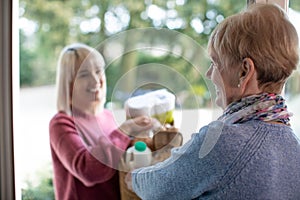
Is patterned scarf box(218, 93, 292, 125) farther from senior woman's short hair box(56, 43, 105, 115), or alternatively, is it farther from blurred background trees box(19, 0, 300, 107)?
senior woman's short hair box(56, 43, 105, 115)

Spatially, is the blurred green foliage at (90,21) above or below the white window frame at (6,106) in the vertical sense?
above

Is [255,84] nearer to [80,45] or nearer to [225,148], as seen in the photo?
[225,148]

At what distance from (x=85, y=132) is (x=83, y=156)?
0.79ft

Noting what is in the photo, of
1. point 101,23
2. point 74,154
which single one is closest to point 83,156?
point 74,154

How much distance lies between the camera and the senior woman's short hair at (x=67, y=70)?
4.48 feet

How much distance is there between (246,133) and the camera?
76 cm

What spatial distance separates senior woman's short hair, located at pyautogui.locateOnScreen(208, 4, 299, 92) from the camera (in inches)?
30.5

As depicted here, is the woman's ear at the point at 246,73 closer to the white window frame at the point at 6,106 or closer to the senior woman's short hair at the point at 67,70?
the senior woman's short hair at the point at 67,70

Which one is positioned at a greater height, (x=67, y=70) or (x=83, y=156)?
(x=67, y=70)

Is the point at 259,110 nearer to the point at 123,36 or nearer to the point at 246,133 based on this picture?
the point at 246,133

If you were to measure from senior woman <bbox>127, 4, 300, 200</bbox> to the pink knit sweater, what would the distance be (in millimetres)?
275

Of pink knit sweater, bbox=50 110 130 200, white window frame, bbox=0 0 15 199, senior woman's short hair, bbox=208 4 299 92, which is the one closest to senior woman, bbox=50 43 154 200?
pink knit sweater, bbox=50 110 130 200

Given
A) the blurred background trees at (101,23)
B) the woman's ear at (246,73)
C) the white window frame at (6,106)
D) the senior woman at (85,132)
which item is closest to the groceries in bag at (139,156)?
the senior woman at (85,132)

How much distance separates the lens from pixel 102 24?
1.34 metres
